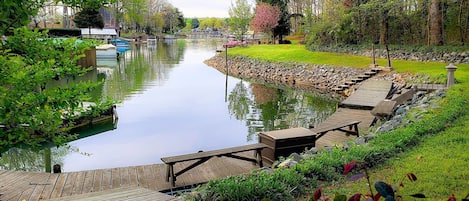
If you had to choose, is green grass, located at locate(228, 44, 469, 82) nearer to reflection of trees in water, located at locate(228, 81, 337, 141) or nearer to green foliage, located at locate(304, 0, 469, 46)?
green foliage, located at locate(304, 0, 469, 46)

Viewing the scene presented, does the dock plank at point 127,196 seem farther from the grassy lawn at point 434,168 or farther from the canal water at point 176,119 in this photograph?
the canal water at point 176,119

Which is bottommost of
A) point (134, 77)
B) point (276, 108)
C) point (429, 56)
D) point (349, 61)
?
point (276, 108)

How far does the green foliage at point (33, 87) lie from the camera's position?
347 cm

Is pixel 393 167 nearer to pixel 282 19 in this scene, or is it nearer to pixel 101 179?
pixel 101 179

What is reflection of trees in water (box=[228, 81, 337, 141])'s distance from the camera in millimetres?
14930

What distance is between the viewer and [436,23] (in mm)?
21594

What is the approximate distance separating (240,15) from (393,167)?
43.8 metres

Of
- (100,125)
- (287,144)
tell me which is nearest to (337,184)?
(287,144)

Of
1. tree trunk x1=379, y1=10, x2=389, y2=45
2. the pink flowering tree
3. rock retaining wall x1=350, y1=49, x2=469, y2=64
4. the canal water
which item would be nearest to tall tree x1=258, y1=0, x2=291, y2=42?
the pink flowering tree

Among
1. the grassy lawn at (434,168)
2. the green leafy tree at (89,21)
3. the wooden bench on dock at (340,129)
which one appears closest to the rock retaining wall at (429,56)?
the wooden bench on dock at (340,129)

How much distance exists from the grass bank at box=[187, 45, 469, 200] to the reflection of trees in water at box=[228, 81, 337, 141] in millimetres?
6309

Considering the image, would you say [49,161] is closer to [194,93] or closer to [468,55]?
[194,93]

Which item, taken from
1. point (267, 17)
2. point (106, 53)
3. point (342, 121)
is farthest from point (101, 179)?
point (106, 53)

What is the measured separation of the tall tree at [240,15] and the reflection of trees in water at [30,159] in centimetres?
3881
